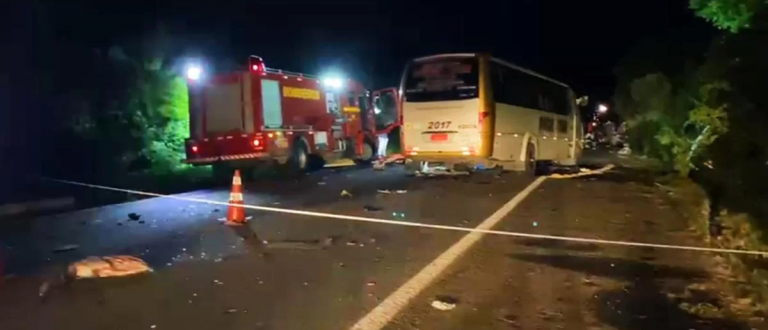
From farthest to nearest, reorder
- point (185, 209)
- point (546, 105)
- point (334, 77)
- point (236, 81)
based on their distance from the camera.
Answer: point (334, 77)
point (546, 105)
point (236, 81)
point (185, 209)

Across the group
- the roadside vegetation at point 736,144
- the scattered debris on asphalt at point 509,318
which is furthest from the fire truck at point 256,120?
the scattered debris on asphalt at point 509,318

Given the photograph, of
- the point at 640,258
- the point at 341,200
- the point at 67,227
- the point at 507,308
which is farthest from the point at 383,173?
the point at 507,308

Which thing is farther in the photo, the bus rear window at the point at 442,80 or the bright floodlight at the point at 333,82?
the bright floodlight at the point at 333,82

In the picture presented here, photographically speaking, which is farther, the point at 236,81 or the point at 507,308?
the point at 236,81

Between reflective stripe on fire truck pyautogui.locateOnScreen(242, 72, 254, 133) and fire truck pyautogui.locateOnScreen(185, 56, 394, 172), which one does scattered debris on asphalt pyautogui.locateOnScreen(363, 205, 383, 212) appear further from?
reflective stripe on fire truck pyautogui.locateOnScreen(242, 72, 254, 133)

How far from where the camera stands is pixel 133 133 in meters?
25.2

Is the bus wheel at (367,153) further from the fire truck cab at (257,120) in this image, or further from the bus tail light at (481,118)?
the bus tail light at (481,118)

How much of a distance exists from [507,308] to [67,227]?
7.53m

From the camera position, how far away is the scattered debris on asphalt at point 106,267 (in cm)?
798

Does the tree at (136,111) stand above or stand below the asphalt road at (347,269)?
above

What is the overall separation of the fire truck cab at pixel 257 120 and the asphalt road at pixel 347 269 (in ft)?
25.0

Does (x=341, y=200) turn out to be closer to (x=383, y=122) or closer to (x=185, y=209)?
(x=185, y=209)

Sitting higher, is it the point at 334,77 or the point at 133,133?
the point at 334,77

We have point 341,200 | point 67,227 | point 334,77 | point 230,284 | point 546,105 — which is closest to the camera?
point 230,284
